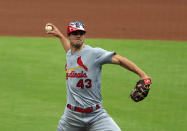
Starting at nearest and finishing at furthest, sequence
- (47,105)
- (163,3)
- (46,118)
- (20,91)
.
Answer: (46,118) < (47,105) < (20,91) < (163,3)

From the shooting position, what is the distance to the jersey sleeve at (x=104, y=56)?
518 centimetres

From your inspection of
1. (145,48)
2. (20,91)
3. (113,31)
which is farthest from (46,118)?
(113,31)

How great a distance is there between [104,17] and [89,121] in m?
12.8

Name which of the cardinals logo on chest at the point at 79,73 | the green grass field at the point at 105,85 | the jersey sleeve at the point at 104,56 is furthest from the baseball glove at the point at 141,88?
the green grass field at the point at 105,85

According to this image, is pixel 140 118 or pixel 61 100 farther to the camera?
pixel 61 100

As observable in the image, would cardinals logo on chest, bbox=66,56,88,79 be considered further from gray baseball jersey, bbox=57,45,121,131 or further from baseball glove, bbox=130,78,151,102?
baseball glove, bbox=130,78,151,102

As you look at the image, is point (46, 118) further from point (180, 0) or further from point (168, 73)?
point (180, 0)

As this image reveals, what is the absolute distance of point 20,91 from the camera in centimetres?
999

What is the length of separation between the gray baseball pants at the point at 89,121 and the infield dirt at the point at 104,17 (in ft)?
32.5

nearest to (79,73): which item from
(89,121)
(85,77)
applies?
(85,77)

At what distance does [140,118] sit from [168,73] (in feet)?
10.3

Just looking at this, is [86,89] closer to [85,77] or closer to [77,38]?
[85,77]

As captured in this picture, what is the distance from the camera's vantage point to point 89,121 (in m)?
5.47

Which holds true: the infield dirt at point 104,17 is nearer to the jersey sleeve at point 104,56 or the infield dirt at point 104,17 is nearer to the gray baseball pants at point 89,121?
the gray baseball pants at point 89,121
